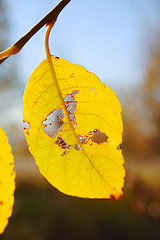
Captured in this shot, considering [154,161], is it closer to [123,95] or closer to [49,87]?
[123,95]

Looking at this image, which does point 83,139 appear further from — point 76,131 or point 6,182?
point 6,182

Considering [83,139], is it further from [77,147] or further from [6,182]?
[6,182]

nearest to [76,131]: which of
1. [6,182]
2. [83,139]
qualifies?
[83,139]

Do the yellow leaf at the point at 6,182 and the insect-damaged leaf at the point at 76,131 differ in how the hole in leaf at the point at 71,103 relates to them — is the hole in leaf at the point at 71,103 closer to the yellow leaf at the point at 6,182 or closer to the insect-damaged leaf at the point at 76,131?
the insect-damaged leaf at the point at 76,131

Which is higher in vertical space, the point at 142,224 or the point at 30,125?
the point at 30,125

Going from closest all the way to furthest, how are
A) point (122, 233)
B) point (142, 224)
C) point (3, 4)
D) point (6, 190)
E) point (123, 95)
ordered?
point (6, 190)
point (122, 233)
point (142, 224)
point (3, 4)
point (123, 95)

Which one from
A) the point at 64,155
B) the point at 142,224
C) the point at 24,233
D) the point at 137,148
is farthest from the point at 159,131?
the point at 64,155
